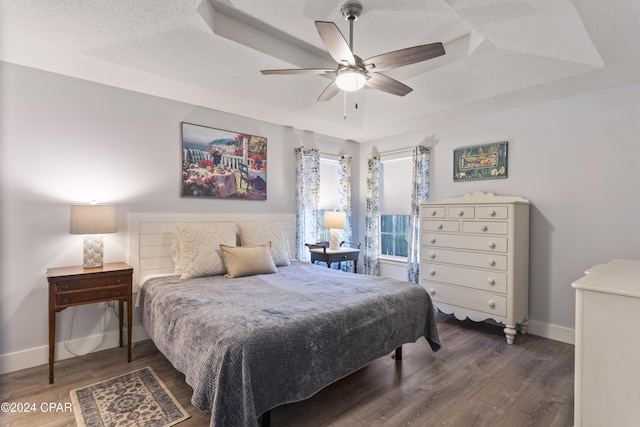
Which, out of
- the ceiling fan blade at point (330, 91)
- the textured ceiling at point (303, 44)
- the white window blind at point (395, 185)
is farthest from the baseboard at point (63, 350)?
the white window blind at point (395, 185)

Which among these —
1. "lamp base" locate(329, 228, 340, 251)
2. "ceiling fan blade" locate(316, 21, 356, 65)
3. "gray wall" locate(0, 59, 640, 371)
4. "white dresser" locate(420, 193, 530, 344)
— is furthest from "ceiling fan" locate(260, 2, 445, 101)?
"lamp base" locate(329, 228, 340, 251)

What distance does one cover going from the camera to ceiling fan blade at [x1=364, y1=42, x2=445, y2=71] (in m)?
1.88

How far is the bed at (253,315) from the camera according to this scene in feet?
5.13

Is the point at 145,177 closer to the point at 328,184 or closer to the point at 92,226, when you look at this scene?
the point at 92,226

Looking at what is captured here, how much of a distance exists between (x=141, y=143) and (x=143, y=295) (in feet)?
4.99

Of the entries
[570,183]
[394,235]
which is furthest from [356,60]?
[394,235]

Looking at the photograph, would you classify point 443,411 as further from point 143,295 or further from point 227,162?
point 227,162

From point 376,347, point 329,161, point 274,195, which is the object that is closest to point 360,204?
point 329,161

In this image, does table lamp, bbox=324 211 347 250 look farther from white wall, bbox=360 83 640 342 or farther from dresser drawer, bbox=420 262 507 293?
white wall, bbox=360 83 640 342

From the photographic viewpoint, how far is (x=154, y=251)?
3180mm

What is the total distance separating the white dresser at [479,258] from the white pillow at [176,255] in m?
2.80

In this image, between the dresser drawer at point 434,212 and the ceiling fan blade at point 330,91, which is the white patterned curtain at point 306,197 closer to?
the dresser drawer at point 434,212

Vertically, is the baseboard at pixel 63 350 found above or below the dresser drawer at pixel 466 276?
below

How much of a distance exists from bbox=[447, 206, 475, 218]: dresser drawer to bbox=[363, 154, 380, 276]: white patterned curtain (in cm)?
148
